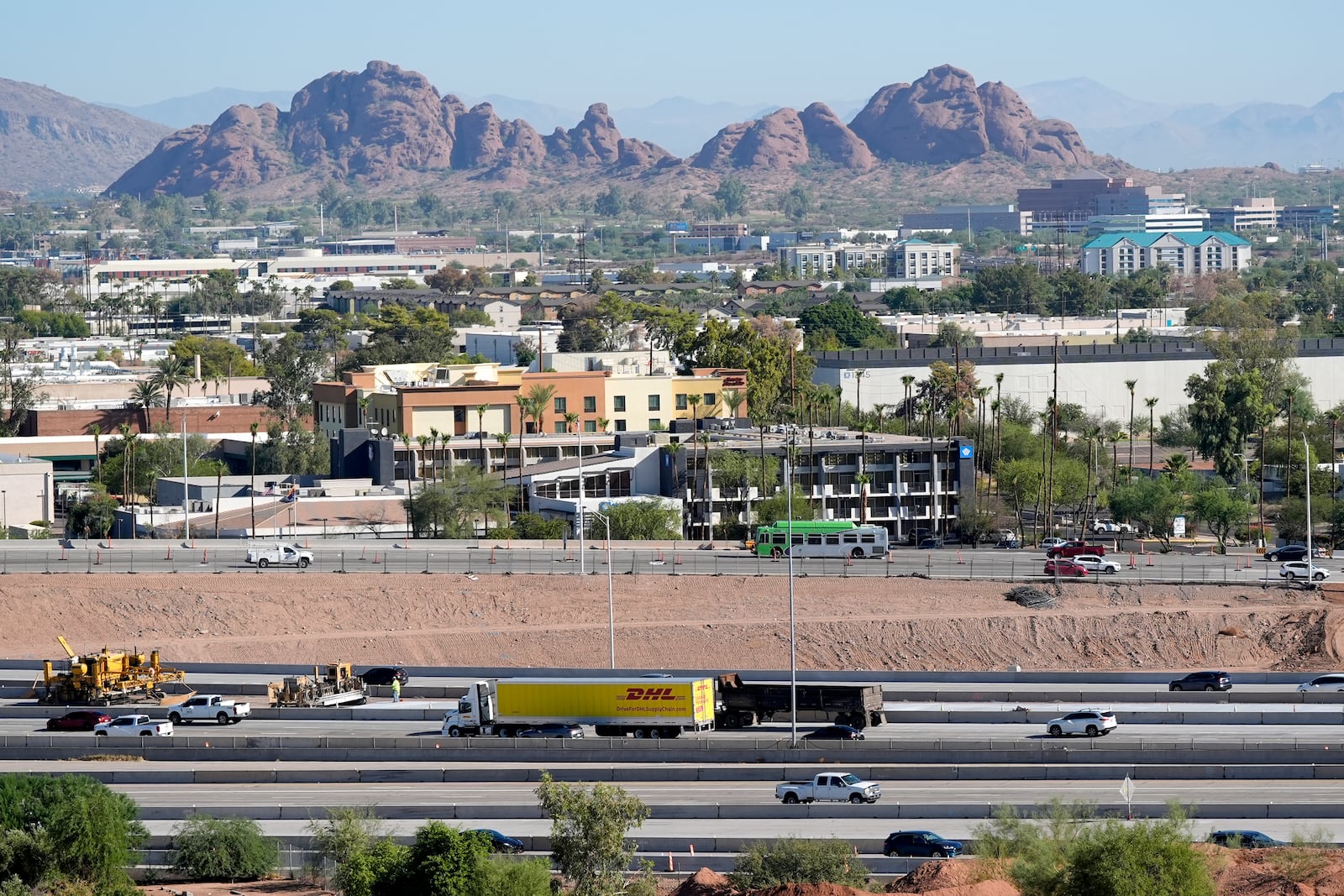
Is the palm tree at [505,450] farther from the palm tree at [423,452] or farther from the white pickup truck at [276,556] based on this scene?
the white pickup truck at [276,556]

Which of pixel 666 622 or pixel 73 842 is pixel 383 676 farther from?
pixel 73 842

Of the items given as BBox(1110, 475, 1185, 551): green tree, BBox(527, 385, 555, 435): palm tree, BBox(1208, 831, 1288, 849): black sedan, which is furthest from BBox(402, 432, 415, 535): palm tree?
BBox(1208, 831, 1288, 849): black sedan

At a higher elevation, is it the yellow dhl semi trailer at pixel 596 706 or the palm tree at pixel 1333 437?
the palm tree at pixel 1333 437

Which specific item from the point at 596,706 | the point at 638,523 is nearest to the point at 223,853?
the point at 596,706

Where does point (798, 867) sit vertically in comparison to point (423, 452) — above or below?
below

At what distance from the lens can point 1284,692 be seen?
53.8 meters

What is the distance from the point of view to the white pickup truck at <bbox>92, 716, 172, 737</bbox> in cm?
4966

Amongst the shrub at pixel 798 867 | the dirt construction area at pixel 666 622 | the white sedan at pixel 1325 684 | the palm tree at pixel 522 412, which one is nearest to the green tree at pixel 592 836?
the shrub at pixel 798 867

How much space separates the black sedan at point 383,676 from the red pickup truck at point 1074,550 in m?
27.9

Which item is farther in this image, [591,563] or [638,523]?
[638,523]

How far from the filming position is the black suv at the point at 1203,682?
178ft

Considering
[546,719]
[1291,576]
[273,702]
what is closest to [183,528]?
[273,702]

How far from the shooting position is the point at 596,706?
158ft

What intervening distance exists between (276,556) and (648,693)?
27.2 m
